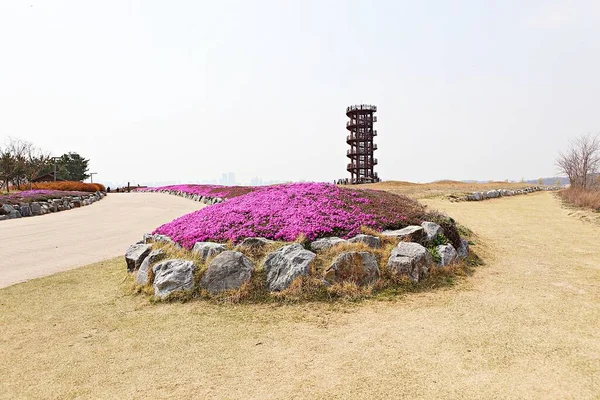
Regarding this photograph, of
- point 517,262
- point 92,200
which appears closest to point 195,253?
point 517,262

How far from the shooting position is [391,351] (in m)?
4.35

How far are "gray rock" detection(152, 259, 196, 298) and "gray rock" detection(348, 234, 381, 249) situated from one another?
3329mm

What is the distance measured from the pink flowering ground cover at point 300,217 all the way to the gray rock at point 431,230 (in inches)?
19.7

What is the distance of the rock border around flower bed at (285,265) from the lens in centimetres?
650

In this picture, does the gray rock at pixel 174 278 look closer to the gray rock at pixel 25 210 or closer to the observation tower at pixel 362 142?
the gray rock at pixel 25 210

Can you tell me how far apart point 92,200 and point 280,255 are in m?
33.2

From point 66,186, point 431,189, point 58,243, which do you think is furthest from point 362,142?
point 58,243

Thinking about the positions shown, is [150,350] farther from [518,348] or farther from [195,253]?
[518,348]

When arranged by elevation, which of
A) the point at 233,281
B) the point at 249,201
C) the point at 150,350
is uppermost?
the point at 249,201

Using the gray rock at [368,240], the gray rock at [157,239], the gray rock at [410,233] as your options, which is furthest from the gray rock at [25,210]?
the gray rock at [410,233]

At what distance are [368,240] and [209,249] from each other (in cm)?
338

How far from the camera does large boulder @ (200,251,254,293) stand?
21.2 feet

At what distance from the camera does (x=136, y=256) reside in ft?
26.7

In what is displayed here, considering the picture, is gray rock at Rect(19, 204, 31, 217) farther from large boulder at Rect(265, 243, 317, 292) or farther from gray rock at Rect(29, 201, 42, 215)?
large boulder at Rect(265, 243, 317, 292)
